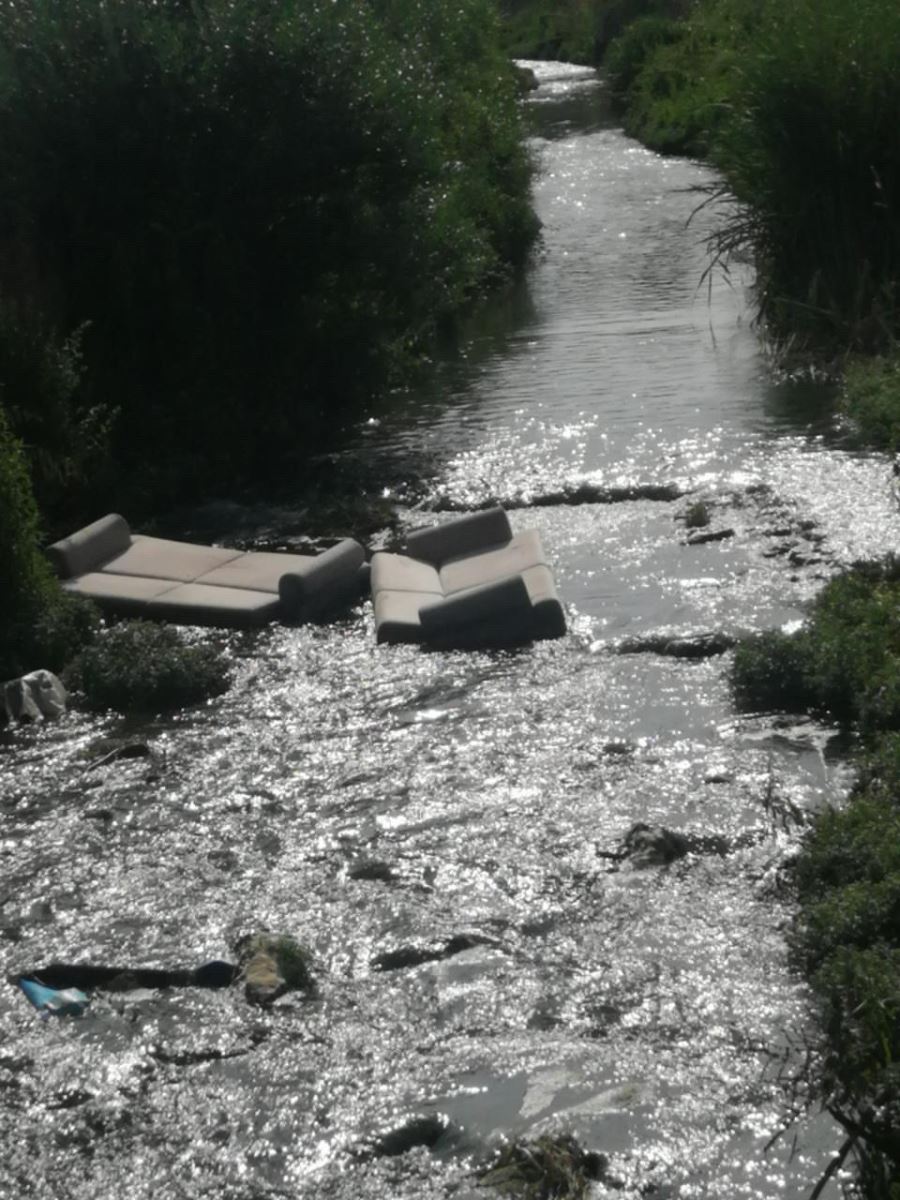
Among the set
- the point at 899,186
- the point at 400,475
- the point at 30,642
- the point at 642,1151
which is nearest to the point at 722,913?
the point at 642,1151

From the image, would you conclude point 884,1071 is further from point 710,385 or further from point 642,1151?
point 710,385

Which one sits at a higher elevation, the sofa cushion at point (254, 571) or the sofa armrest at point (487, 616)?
the sofa armrest at point (487, 616)

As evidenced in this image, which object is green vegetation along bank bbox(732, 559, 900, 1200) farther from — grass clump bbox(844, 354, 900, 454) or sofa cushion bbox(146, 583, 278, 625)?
sofa cushion bbox(146, 583, 278, 625)

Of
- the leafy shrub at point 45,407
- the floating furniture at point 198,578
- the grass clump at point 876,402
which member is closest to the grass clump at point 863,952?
the floating furniture at point 198,578

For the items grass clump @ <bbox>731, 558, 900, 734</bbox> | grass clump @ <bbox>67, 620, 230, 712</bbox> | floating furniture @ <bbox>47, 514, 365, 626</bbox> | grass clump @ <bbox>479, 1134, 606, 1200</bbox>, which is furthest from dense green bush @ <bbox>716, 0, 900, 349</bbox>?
grass clump @ <bbox>479, 1134, 606, 1200</bbox>

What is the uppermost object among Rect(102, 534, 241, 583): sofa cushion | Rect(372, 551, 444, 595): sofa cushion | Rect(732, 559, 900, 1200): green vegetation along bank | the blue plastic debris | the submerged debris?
Rect(732, 559, 900, 1200): green vegetation along bank

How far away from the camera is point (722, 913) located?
303 inches

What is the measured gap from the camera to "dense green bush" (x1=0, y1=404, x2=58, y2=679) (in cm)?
1166

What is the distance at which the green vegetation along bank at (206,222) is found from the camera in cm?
1625

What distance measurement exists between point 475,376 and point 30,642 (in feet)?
31.8

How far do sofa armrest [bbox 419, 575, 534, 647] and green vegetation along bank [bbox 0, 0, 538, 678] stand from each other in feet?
16.1

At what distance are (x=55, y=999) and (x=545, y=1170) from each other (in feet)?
8.21

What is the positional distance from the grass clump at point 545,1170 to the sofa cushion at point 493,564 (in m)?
6.17

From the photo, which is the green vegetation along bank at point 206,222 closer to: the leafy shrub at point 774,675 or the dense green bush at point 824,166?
the dense green bush at point 824,166
